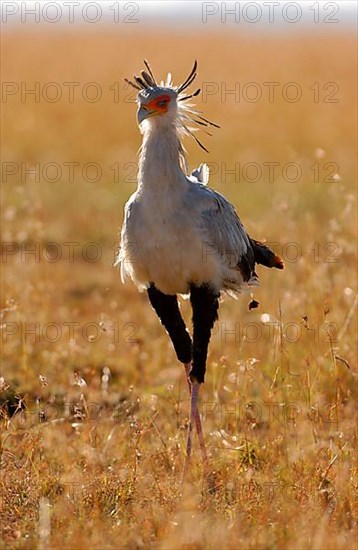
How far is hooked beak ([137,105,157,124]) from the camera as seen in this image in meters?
4.84

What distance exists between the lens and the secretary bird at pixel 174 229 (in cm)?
475

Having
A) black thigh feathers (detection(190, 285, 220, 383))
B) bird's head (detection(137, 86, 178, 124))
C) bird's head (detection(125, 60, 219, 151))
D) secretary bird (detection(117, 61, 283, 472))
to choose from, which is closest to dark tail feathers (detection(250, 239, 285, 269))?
secretary bird (detection(117, 61, 283, 472))

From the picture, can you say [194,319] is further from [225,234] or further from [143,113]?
[143,113]

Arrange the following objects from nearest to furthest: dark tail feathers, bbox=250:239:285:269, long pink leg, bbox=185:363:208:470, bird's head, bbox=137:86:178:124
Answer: bird's head, bbox=137:86:178:124
long pink leg, bbox=185:363:208:470
dark tail feathers, bbox=250:239:285:269

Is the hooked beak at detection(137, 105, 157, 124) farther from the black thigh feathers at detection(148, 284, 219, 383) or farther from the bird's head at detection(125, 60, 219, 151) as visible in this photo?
the black thigh feathers at detection(148, 284, 219, 383)

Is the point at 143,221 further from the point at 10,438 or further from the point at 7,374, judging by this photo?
the point at 7,374

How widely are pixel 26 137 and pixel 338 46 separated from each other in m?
21.6

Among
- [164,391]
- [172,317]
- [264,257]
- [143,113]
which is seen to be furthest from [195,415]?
[143,113]

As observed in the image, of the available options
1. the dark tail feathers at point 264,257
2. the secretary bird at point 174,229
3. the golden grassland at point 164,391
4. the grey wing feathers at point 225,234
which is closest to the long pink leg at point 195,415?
the secretary bird at point 174,229

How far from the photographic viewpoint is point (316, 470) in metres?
5.00

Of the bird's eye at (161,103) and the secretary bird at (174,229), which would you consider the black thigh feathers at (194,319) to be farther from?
the bird's eye at (161,103)

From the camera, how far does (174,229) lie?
4723mm

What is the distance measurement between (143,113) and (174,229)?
61 centimetres

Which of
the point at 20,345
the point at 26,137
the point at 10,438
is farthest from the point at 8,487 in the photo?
the point at 26,137
